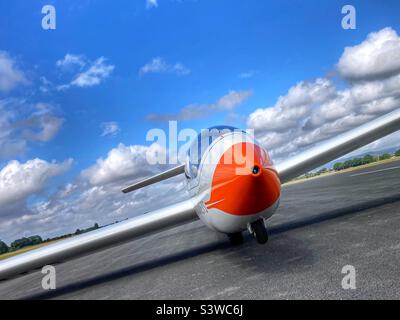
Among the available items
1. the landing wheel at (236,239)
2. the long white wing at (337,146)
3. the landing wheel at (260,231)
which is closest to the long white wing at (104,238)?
the landing wheel at (236,239)

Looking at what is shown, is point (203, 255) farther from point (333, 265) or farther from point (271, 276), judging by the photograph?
point (333, 265)

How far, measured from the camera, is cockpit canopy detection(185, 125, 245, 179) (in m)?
7.26

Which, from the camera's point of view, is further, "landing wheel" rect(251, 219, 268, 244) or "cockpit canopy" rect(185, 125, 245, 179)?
"cockpit canopy" rect(185, 125, 245, 179)

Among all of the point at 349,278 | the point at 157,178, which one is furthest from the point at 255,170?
the point at 157,178

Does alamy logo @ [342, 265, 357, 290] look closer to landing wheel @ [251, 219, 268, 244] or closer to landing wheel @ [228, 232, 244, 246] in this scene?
landing wheel @ [251, 219, 268, 244]

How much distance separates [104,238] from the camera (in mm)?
8617

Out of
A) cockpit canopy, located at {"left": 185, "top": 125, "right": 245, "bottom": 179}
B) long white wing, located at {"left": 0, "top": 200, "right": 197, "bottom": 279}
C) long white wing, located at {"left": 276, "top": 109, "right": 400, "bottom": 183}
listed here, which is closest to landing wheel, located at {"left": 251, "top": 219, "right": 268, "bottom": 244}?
cockpit canopy, located at {"left": 185, "top": 125, "right": 245, "bottom": 179}

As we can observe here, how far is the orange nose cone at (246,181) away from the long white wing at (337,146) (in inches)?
139

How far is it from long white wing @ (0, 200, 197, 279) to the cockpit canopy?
0.96m

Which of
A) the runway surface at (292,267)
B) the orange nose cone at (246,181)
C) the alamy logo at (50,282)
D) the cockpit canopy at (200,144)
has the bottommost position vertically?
the alamy logo at (50,282)

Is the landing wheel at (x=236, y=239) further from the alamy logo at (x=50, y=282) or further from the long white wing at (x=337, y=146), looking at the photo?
the alamy logo at (x=50, y=282)

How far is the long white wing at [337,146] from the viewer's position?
9.28 meters

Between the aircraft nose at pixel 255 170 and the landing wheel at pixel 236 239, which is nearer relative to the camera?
the aircraft nose at pixel 255 170

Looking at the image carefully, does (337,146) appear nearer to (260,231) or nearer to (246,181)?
(260,231)
